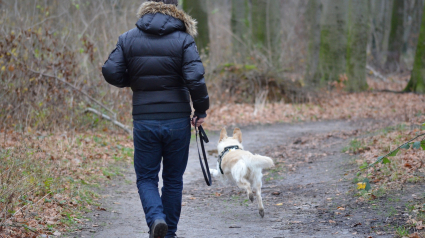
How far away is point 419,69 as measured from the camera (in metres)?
16.0

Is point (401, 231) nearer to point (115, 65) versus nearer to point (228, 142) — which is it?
point (228, 142)

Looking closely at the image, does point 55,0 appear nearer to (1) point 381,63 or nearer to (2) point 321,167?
(2) point 321,167

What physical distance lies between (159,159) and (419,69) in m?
14.6

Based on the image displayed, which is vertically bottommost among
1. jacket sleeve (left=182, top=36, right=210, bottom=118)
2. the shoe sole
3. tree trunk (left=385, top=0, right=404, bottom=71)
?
tree trunk (left=385, top=0, right=404, bottom=71)

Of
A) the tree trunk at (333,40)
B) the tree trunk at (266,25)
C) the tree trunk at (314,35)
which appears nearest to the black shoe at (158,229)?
the tree trunk at (333,40)

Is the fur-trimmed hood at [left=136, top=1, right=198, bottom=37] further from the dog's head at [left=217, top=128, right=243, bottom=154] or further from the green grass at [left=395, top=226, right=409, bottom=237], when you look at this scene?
the green grass at [left=395, top=226, right=409, bottom=237]

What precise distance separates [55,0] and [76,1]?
72 cm

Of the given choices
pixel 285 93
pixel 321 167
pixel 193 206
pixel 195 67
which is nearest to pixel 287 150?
pixel 321 167

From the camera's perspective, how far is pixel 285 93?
16172 millimetres

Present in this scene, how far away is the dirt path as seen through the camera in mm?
4711

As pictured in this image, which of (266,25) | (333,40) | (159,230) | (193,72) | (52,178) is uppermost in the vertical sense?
(193,72)

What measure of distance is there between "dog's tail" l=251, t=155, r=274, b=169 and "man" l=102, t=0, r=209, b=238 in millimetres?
1326

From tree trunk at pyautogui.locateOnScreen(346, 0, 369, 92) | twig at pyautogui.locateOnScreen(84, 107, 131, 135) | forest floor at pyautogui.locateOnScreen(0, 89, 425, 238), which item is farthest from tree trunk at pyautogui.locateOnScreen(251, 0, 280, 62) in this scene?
twig at pyautogui.locateOnScreen(84, 107, 131, 135)

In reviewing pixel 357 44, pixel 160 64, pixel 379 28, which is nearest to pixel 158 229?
pixel 160 64
